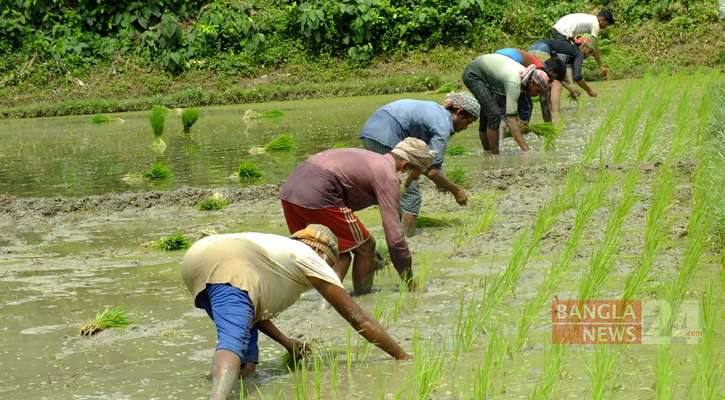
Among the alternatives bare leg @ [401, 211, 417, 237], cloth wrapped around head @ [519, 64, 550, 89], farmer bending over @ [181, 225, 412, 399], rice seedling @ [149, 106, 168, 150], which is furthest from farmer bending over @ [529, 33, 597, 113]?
farmer bending over @ [181, 225, 412, 399]

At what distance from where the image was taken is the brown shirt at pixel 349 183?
3457 mm

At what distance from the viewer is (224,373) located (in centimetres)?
260

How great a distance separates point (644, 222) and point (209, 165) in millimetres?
4492

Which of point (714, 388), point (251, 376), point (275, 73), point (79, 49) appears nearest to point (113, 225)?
point (251, 376)

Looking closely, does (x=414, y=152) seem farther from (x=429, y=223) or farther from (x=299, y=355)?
(x=429, y=223)

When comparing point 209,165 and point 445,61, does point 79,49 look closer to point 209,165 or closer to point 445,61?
point 445,61

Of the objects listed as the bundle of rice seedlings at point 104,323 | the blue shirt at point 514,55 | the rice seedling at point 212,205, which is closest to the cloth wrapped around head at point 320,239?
the bundle of rice seedlings at point 104,323

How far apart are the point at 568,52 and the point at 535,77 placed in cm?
375

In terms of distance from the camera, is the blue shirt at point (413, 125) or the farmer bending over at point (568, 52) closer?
the blue shirt at point (413, 125)

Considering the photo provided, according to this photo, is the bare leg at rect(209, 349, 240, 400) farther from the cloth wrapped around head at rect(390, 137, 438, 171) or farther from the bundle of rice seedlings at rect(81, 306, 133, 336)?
the cloth wrapped around head at rect(390, 137, 438, 171)

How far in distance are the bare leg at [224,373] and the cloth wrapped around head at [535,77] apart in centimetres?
442

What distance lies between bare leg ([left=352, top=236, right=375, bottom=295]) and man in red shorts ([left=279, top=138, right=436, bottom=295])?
0.09 metres

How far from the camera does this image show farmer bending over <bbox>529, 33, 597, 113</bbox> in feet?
31.9

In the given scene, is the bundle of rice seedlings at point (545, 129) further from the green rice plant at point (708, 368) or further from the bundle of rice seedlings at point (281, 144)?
the green rice plant at point (708, 368)
